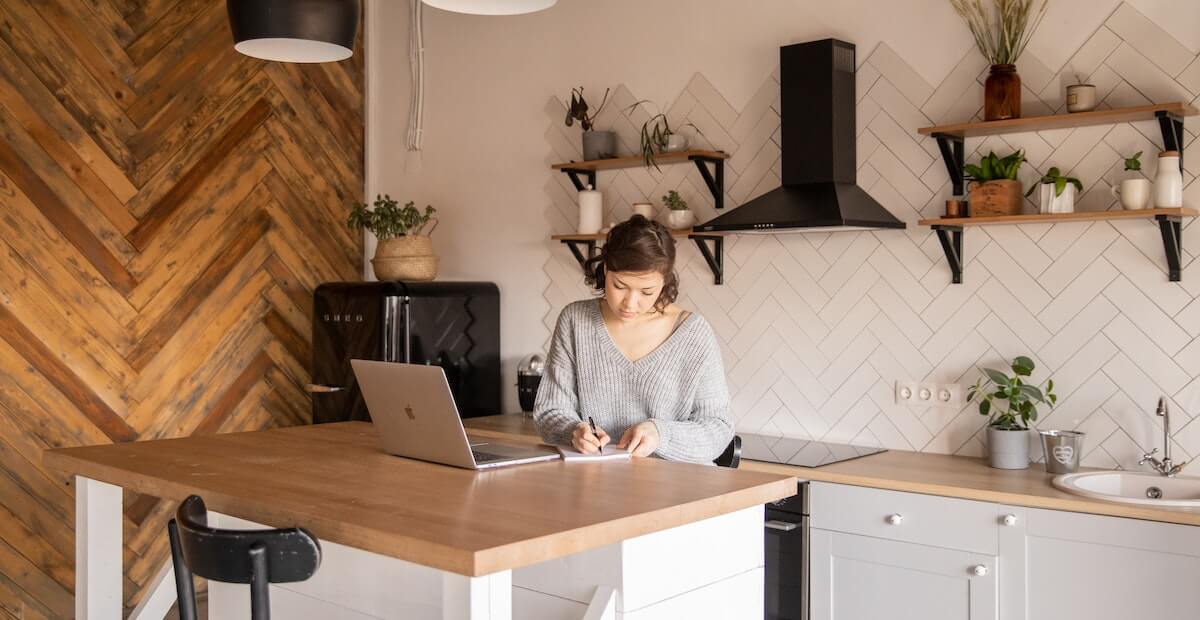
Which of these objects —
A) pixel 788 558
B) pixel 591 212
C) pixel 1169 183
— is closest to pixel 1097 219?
pixel 1169 183

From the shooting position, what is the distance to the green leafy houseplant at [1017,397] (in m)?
3.22

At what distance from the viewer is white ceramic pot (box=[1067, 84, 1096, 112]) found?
123 inches

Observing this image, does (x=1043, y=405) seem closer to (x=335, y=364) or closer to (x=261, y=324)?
(x=335, y=364)

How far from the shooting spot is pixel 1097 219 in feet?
10.4

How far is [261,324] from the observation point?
4.86m

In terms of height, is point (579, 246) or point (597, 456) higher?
point (579, 246)

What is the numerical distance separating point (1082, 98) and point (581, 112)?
6.30ft

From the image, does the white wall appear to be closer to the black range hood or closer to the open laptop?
the black range hood

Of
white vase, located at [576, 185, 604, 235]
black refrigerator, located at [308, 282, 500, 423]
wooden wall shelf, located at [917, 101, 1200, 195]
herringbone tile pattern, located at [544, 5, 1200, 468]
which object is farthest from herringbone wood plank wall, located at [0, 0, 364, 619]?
wooden wall shelf, located at [917, 101, 1200, 195]

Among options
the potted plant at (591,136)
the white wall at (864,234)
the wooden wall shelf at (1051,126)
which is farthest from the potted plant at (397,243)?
the wooden wall shelf at (1051,126)

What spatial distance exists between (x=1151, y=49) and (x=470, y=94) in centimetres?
285

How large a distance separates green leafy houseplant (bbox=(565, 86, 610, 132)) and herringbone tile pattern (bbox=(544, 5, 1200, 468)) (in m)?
0.11

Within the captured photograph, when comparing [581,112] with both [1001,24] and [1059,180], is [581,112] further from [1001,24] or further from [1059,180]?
[1059,180]

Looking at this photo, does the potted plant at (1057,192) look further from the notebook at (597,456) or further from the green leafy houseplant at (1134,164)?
the notebook at (597,456)
